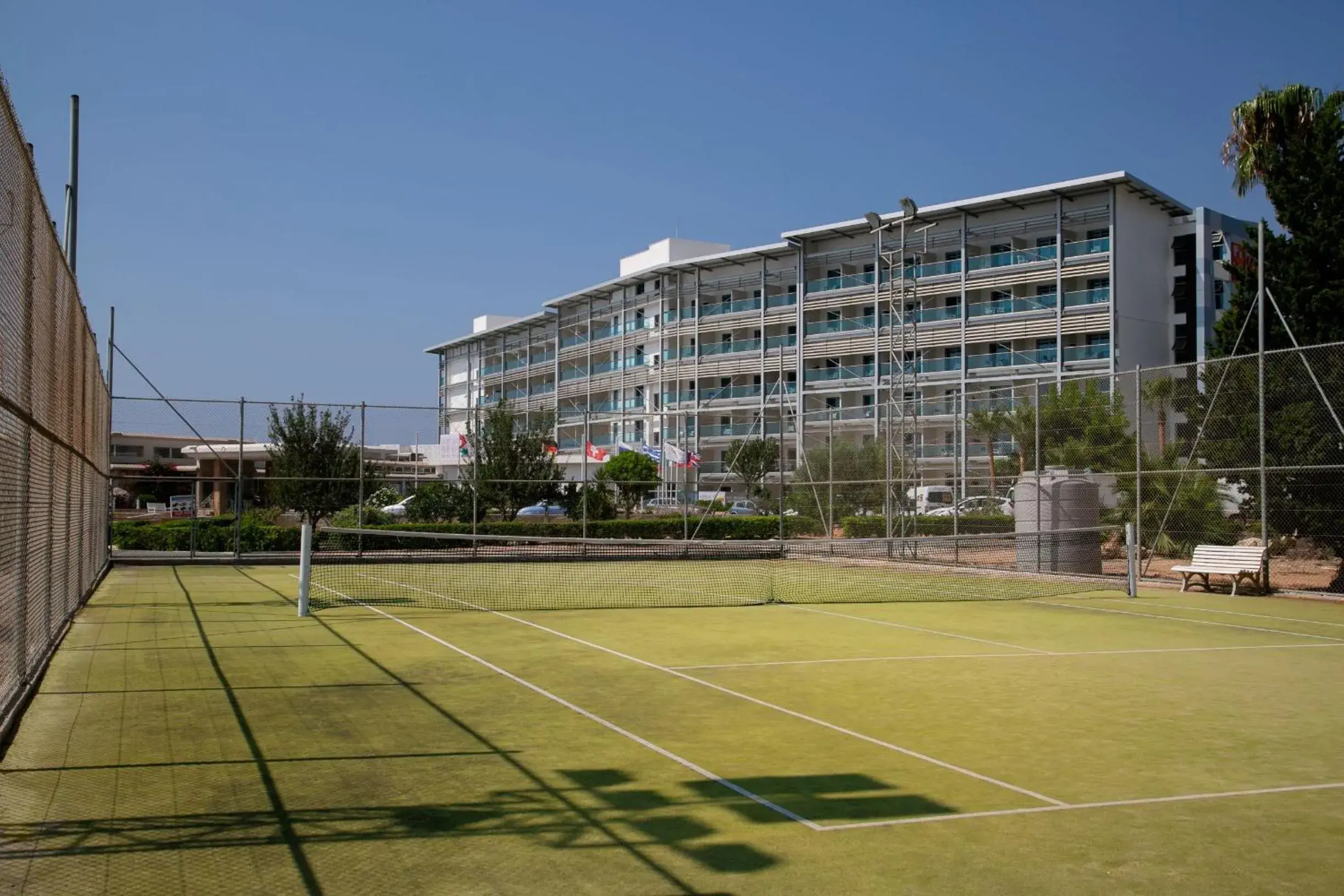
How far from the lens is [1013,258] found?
2158 inches

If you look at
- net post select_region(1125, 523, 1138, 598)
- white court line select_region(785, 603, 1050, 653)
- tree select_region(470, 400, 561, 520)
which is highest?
tree select_region(470, 400, 561, 520)

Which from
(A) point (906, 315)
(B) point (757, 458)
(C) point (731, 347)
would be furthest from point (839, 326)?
(B) point (757, 458)

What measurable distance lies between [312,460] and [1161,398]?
65.6 feet

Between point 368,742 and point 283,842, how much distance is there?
2294 mm

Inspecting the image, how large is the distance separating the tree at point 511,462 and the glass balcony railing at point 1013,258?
3029 cm

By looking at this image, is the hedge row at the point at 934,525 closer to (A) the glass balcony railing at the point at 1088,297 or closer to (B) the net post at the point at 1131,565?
(B) the net post at the point at 1131,565

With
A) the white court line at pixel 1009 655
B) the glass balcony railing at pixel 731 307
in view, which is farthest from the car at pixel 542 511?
the glass balcony railing at pixel 731 307

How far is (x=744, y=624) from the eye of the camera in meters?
15.8

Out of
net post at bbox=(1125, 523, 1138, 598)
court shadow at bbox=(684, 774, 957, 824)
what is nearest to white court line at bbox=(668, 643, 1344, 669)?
court shadow at bbox=(684, 774, 957, 824)

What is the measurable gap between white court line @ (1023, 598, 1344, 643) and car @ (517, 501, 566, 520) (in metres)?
16.0

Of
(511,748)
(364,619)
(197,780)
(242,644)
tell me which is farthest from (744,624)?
(197,780)

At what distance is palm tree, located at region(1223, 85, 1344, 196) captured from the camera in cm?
3009

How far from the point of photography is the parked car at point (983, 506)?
101 ft

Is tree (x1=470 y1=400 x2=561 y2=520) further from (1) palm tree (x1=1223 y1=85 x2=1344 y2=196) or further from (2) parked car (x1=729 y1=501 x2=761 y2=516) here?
(1) palm tree (x1=1223 y1=85 x2=1344 y2=196)
